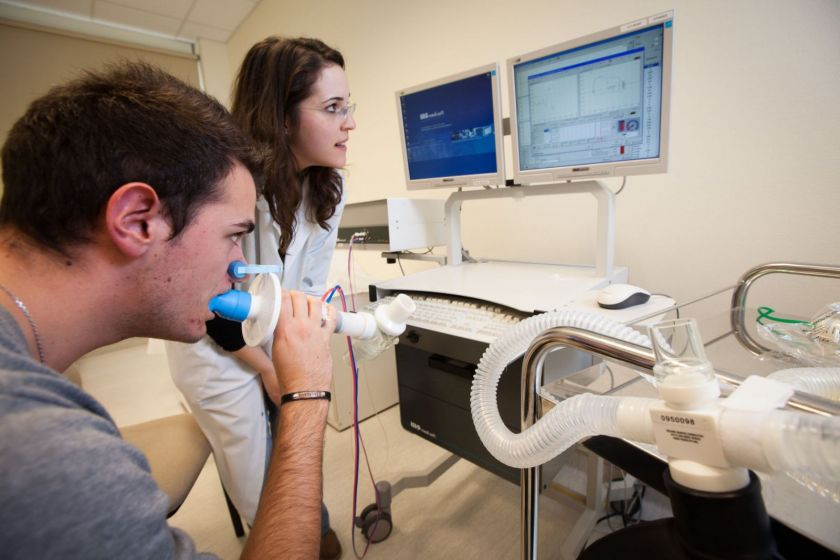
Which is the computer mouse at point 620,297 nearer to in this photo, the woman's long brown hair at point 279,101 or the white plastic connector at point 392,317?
the white plastic connector at point 392,317

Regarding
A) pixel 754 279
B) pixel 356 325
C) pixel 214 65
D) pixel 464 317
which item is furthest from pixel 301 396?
pixel 214 65

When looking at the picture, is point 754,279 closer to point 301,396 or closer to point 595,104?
point 595,104

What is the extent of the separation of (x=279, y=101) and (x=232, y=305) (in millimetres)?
624

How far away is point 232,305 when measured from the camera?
662 millimetres

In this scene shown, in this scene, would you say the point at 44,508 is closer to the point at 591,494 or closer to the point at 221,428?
the point at 221,428

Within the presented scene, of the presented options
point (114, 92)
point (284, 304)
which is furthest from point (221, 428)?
point (114, 92)

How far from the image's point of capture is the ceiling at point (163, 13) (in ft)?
9.42

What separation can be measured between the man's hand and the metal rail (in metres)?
0.82

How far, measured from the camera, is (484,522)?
4.43 feet

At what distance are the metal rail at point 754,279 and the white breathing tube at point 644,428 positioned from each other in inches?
19.9

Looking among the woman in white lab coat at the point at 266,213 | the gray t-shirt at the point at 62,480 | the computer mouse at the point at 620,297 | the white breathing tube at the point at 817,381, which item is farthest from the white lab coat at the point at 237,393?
the white breathing tube at the point at 817,381

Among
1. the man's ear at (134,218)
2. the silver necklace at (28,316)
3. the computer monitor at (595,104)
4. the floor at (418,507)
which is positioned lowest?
the floor at (418,507)

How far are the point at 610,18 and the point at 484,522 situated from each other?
176cm

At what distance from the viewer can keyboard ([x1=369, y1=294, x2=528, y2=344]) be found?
932 mm
